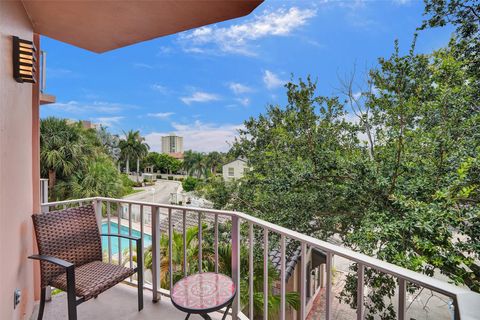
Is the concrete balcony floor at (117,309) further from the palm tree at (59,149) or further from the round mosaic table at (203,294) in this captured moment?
the palm tree at (59,149)

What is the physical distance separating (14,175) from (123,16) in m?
1.47

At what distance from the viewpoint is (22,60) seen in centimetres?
187

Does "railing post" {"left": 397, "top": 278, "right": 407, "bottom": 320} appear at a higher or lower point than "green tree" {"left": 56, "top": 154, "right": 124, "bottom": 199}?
higher

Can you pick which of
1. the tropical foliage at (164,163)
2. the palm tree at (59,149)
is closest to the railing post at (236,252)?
the palm tree at (59,149)

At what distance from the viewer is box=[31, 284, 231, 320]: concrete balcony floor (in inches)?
88.4

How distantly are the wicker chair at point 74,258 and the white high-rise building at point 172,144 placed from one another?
5036cm

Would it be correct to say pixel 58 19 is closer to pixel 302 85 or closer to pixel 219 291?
pixel 219 291

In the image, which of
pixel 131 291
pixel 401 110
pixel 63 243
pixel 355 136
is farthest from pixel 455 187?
pixel 63 243

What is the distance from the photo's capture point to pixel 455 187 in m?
3.43

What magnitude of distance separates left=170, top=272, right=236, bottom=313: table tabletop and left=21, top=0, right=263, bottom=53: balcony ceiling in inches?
81.5

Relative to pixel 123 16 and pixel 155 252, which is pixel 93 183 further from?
pixel 123 16

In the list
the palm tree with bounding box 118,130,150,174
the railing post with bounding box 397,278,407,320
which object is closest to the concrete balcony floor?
the railing post with bounding box 397,278,407,320

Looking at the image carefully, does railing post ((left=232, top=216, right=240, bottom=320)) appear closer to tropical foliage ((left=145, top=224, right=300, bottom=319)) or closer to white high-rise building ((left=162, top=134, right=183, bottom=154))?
tropical foliage ((left=145, top=224, right=300, bottom=319))

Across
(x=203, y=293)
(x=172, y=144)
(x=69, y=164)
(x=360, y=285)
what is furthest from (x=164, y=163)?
(x=360, y=285)
